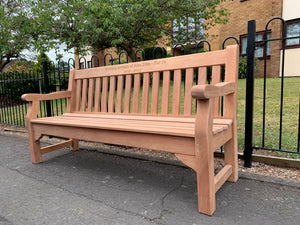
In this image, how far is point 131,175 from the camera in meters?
2.40

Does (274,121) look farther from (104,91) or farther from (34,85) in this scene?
(34,85)

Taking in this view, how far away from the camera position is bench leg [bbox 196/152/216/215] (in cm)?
156

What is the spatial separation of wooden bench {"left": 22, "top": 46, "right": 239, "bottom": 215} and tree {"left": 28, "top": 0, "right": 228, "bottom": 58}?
394cm

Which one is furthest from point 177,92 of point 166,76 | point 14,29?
point 14,29

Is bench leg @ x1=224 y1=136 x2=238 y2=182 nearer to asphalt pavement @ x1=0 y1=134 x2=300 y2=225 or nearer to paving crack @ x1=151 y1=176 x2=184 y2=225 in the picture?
asphalt pavement @ x1=0 y1=134 x2=300 y2=225

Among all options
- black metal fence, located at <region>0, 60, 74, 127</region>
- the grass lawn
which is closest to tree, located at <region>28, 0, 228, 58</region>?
black metal fence, located at <region>0, 60, 74, 127</region>

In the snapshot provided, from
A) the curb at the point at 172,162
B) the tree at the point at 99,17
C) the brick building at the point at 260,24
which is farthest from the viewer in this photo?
the brick building at the point at 260,24

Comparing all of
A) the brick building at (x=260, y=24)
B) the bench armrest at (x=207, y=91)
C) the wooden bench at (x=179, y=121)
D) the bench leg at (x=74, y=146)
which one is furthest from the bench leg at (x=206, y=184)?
the brick building at (x=260, y=24)

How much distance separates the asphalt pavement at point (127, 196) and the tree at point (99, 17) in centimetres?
481

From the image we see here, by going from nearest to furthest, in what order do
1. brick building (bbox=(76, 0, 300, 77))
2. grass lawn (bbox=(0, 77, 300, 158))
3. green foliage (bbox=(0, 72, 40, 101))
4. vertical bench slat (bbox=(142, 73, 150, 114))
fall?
vertical bench slat (bbox=(142, 73, 150, 114)) < grass lawn (bbox=(0, 77, 300, 158)) < green foliage (bbox=(0, 72, 40, 101)) < brick building (bbox=(76, 0, 300, 77))

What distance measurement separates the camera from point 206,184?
1593 millimetres

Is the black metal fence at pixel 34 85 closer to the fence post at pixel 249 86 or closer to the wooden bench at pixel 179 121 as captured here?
the wooden bench at pixel 179 121

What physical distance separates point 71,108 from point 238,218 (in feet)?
8.32

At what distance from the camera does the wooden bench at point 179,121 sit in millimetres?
1562
